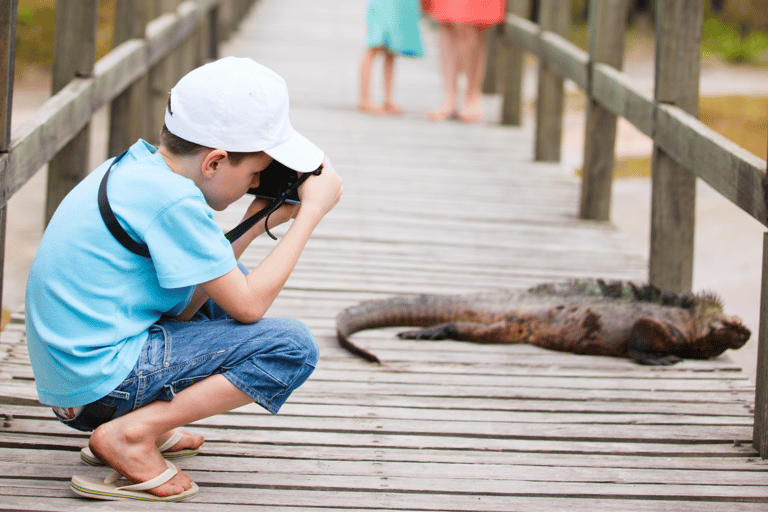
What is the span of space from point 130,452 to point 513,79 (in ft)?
21.6

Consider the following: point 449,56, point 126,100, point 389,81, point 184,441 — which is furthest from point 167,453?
point 389,81

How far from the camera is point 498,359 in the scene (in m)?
3.39

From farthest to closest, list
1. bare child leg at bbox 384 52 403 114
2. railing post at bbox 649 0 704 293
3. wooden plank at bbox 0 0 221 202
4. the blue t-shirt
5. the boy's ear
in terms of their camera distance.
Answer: bare child leg at bbox 384 52 403 114
railing post at bbox 649 0 704 293
wooden plank at bbox 0 0 221 202
the boy's ear
the blue t-shirt

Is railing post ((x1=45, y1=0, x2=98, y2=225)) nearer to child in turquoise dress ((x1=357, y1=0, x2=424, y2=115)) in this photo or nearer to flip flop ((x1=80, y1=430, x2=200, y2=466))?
flip flop ((x1=80, y1=430, x2=200, y2=466))

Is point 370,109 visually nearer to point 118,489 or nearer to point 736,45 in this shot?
point 118,489

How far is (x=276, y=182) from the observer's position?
2389mm

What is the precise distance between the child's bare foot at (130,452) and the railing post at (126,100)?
A: 3.74m

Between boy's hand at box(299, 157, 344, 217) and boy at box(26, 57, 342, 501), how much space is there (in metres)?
0.05

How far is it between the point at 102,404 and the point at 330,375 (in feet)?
3.61

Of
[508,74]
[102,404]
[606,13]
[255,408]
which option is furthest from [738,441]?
[508,74]

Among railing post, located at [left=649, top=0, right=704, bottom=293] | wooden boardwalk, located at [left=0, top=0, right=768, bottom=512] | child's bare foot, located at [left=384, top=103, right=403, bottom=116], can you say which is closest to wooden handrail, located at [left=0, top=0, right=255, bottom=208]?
wooden boardwalk, located at [left=0, top=0, right=768, bottom=512]

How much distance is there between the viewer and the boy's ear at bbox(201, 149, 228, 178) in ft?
6.91

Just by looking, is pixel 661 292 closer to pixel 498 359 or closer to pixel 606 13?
pixel 498 359

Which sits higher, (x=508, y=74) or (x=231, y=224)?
(x=508, y=74)
